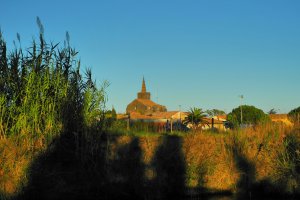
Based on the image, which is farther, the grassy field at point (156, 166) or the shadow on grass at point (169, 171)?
the shadow on grass at point (169, 171)

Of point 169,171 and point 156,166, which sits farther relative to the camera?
point 169,171

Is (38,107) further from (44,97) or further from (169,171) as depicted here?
(169,171)

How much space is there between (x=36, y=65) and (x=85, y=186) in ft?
13.1

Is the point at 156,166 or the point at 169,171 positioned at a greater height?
the point at 156,166

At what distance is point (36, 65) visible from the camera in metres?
12.6

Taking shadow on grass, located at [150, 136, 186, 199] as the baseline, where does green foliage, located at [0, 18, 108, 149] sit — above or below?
above

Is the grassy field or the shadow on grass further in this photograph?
the shadow on grass

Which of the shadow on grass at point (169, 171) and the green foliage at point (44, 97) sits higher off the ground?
the green foliage at point (44, 97)

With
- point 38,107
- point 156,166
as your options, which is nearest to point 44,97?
point 38,107

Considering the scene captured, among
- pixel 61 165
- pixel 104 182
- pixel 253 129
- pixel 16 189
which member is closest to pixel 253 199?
pixel 253 129

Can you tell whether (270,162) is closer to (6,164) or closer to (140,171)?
(140,171)

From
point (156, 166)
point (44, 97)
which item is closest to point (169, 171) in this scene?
point (156, 166)

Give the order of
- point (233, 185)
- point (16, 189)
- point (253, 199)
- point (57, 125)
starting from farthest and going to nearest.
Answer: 1. point (233, 185)
2. point (253, 199)
3. point (57, 125)
4. point (16, 189)

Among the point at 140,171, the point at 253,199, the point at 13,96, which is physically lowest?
the point at 253,199
